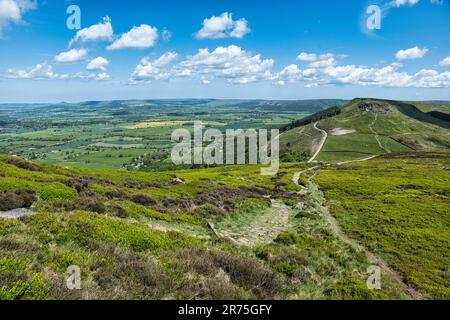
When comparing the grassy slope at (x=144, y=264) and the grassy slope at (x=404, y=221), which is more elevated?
the grassy slope at (x=144, y=264)

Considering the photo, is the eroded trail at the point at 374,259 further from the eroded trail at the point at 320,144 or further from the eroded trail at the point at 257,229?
the eroded trail at the point at 320,144

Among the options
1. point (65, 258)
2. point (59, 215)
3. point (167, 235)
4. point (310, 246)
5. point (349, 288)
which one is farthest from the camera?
point (310, 246)

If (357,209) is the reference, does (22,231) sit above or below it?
above

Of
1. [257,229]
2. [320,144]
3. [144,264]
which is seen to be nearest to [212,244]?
[144,264]

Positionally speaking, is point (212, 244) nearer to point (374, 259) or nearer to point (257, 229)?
point (257, 229)

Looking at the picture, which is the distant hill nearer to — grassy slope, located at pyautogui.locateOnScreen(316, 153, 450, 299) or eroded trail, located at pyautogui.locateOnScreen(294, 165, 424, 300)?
grassy slope, located at pyautogui.locateOnScreen(316, 153, 450, 299)

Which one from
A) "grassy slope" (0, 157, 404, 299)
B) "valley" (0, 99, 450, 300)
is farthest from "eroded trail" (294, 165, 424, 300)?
"grassy slope" (0, 157, 404, 299)

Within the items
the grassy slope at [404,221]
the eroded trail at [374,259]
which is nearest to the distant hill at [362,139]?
the grassy slope at [404,221]

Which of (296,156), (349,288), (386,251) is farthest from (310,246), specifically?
(296,156)
